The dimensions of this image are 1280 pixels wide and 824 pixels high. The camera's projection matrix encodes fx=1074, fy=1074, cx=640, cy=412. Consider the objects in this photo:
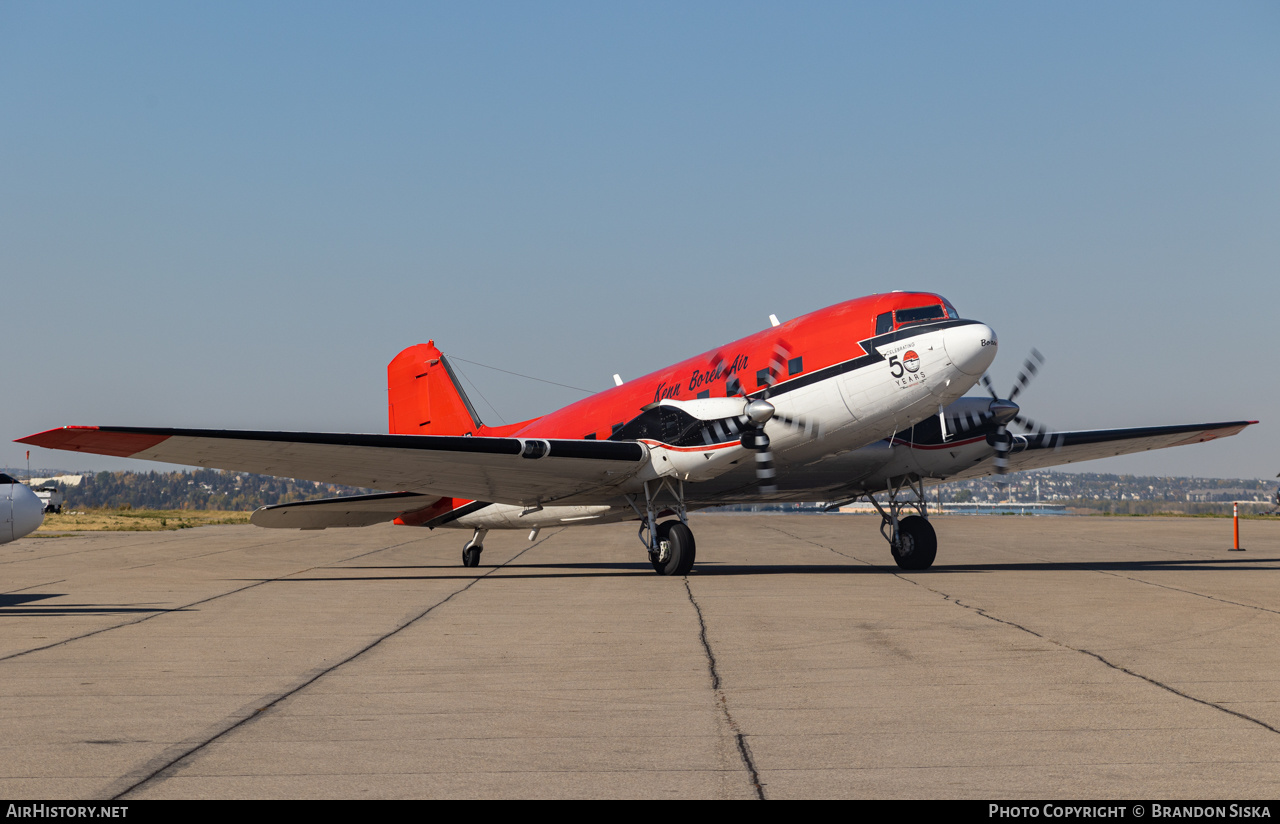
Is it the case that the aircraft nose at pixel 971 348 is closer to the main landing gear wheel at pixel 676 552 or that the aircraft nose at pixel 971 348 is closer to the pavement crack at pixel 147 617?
the main landing gear wheel at pixel 676 552

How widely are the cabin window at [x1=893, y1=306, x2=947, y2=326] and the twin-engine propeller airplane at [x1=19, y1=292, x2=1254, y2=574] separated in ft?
0.09

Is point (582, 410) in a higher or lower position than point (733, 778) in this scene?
higher

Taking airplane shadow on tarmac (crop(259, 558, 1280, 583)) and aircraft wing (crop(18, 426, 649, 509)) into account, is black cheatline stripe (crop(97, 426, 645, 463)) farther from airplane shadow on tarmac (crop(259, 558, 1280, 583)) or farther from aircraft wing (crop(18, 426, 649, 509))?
airplane shadow on tarmac (crop(259, 558, 1280, 583))

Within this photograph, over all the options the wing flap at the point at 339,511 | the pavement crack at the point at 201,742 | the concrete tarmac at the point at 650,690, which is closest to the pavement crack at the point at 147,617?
the concrete tarmac at the point at 650,690

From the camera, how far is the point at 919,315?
2072cm

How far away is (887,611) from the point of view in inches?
599

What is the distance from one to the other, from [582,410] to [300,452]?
7549mm

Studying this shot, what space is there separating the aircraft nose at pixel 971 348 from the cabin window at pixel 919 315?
0.61 m

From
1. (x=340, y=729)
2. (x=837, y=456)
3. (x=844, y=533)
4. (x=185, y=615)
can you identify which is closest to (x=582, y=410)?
(x=837, y=456)

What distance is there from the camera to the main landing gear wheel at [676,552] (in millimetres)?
22359
